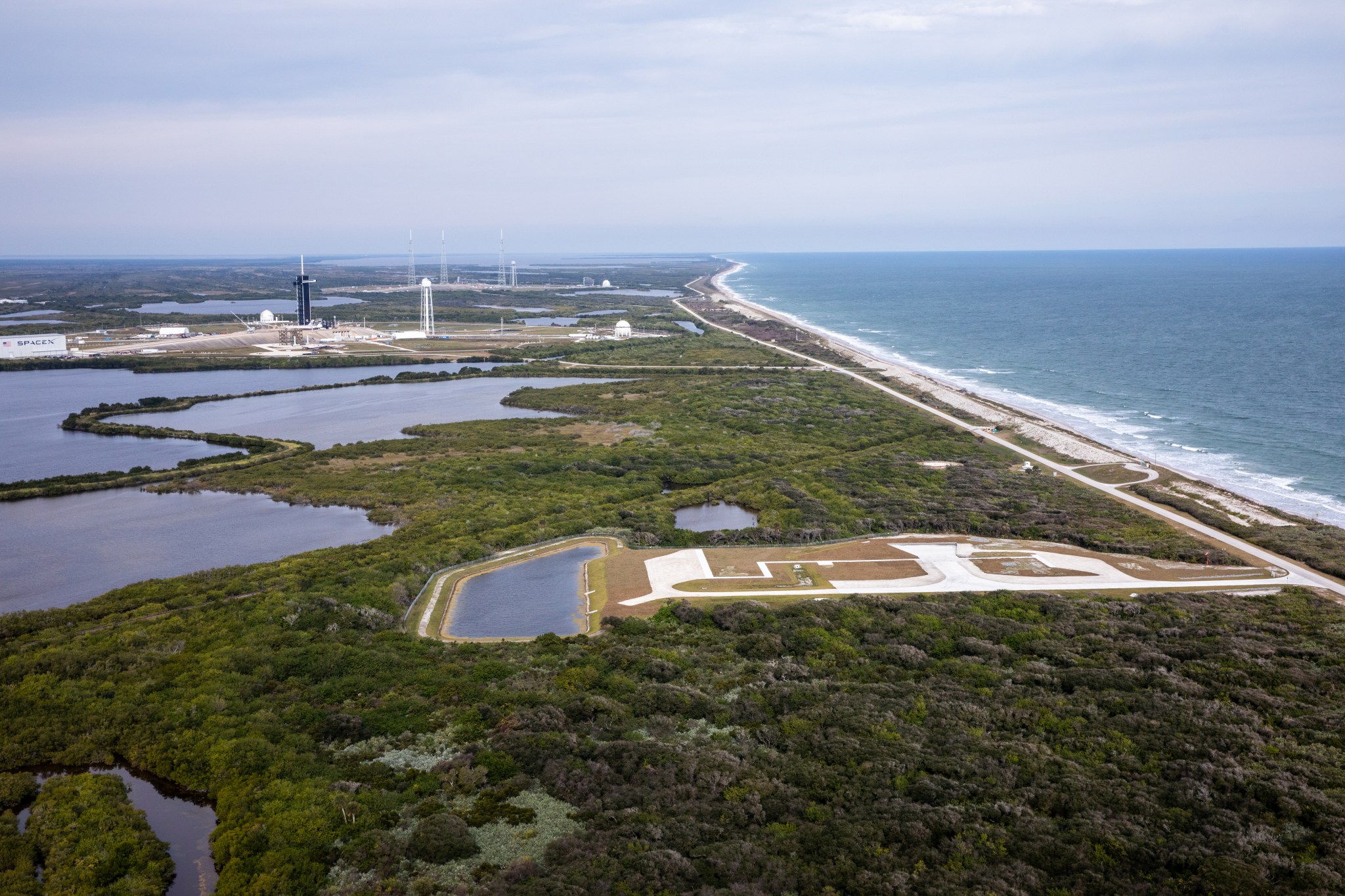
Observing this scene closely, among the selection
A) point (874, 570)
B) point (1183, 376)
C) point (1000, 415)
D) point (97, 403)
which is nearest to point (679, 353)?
point (1000, 415)

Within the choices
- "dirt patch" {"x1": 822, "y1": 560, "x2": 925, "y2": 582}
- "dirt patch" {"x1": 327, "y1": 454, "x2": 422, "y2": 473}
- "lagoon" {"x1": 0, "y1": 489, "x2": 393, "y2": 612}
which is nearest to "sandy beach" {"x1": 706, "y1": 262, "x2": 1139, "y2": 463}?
"dirt patch" {"x1": 822, "y1": 560, "x2": 925, "y2": 582}

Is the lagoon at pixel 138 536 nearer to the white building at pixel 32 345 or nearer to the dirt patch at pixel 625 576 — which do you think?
the dirt patch at pixel 625 576

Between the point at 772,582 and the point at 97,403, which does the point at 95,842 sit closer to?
the point at 772,582

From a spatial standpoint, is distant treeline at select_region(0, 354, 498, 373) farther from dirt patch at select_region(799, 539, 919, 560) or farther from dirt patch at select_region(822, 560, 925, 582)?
dirt patch at select_region(822, 560, 925, 582)

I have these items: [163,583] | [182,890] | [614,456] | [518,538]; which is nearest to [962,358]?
[614,456]

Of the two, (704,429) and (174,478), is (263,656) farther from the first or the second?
(704,429)

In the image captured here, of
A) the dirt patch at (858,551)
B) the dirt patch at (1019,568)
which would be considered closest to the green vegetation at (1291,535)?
the dirt patch at (1019,568)
